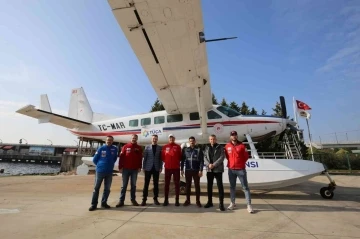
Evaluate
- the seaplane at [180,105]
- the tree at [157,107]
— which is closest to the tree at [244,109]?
the tree at [157,107]

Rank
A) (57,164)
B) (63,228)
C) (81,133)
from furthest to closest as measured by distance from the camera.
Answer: (57,164), (81,133), (63,228)

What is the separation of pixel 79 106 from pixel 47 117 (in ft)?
16.5

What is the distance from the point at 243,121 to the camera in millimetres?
8453

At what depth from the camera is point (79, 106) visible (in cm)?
1462

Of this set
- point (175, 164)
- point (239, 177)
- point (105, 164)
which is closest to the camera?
point (239, 177)

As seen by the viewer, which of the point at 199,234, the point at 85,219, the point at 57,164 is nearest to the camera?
the point at 199,234

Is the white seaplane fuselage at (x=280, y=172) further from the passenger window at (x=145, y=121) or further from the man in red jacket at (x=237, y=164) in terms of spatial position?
the passenger window at (x=145, y=121)

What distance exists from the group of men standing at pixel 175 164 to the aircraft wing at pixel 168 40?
6.68ft

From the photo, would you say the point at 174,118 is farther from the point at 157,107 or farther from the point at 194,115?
the point at 157,107

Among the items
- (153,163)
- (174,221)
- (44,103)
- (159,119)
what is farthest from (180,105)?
(44,103)

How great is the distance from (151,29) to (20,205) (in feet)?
16.8

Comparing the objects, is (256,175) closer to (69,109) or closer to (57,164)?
(69,109)

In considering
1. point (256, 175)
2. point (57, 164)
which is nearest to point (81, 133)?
point (256, 175)

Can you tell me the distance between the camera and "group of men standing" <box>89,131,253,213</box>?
489cm
